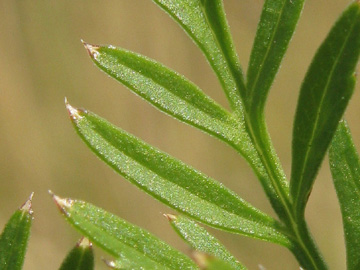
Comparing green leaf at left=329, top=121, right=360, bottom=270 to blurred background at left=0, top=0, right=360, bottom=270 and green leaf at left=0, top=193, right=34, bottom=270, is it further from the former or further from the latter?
blurred background at left=0, top=0, right=360, bottom=270

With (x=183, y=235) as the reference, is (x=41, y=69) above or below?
above

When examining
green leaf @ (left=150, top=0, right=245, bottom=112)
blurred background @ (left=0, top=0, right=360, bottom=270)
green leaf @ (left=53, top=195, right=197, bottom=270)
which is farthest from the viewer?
blurred background @ (left=0, top=0, right=360, bottom=270)

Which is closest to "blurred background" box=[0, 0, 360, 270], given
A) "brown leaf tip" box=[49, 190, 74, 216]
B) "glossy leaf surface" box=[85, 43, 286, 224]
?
→ "glossy leaf surface" box=[85, 43, 286, 224]

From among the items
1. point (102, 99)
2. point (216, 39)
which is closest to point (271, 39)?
point (216, 39)

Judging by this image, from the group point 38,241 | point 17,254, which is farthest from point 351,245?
point 38,241

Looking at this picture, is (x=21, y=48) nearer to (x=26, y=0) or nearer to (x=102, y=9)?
(x=26, y=0)

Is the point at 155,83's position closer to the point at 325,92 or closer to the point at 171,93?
the point at 171,93
